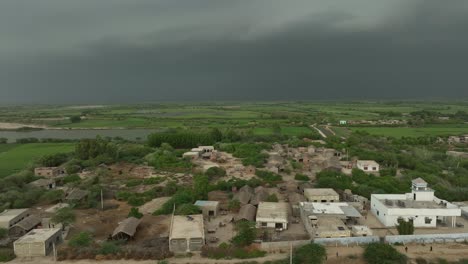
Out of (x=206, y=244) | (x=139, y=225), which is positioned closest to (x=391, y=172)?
(x=206, y=244)

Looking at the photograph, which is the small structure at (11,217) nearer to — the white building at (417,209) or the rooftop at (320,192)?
the rooftop at (320,192)

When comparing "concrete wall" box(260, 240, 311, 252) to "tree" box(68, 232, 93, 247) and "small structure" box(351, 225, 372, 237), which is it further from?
"tree" box(68, 232, 93, 247)

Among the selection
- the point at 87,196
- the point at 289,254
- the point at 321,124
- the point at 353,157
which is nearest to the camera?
the point at 289,254

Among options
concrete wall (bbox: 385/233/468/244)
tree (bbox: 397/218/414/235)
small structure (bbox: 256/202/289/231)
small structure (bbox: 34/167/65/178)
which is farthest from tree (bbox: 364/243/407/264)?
small structure (bbox: 34/167/65/178)

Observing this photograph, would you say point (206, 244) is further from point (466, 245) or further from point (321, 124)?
point (321, 124)

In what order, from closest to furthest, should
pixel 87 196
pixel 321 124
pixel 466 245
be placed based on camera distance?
pixel 466 245 → pixel 87 196 → pixel 321 124

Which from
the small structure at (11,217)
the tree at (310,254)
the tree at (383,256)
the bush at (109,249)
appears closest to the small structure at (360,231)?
→ the tree at (383,256)

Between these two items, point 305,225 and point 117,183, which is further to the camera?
point 117,183
